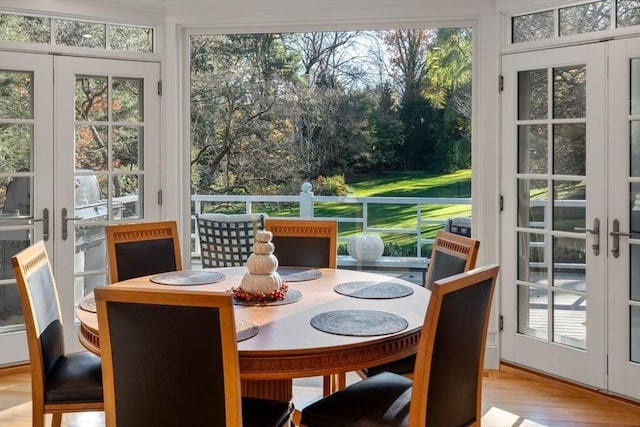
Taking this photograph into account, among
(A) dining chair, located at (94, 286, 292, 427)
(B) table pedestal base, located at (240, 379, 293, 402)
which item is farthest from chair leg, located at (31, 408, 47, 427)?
(B) table pedestal base, located at (240, 379, 293, 402)

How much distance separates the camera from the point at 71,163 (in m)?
3.84

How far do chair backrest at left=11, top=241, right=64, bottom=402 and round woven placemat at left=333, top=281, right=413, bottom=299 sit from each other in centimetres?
117

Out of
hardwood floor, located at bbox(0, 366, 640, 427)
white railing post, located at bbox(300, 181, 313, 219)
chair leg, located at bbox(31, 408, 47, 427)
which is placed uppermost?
white railing post, located at bbox(300, 181, 313, 219)

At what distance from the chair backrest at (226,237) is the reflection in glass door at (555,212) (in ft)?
6.08

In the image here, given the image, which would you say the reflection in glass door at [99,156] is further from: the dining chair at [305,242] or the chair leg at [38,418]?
the chair leg at [38,418]

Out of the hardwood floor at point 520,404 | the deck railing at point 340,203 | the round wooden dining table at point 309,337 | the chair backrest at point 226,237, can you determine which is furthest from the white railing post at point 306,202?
the round wooden dining table at point 309,337

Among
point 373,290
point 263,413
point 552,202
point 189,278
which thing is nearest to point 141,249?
point 189,278

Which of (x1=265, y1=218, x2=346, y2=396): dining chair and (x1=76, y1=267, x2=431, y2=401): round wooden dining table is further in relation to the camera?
(x1=265, y1=218, x2=346, y2=396): dining chair

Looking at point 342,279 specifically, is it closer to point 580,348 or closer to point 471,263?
point 471,263

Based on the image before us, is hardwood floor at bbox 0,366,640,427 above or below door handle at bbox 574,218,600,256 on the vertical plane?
below

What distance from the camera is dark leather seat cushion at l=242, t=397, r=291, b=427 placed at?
76.2 inches

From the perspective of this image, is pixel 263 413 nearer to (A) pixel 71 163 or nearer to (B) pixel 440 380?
(B) pixel 440 380

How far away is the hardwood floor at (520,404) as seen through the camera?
9.88 ft

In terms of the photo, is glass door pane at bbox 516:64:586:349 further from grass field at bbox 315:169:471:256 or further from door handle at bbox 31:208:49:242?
door handle at bbox 31:208:49:242
